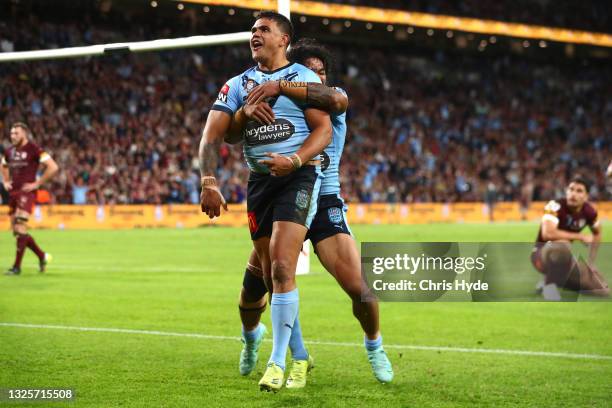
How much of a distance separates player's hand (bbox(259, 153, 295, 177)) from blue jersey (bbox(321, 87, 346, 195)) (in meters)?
0.63

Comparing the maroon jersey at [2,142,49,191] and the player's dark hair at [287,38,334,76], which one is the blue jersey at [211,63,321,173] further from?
the maroon jersey at [2,142,49,191]

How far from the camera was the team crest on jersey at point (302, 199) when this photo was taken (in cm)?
565

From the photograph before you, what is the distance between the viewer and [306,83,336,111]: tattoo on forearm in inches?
224

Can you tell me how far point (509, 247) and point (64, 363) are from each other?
3242 millimetres

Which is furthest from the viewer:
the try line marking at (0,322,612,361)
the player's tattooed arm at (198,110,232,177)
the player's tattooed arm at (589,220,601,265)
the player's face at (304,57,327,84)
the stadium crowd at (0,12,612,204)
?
the stadium crowd at (0,12,612,204)

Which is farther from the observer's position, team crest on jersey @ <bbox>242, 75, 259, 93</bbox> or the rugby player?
team crest on jersey @ <bbox>242, 75, 259, 93</bbox>

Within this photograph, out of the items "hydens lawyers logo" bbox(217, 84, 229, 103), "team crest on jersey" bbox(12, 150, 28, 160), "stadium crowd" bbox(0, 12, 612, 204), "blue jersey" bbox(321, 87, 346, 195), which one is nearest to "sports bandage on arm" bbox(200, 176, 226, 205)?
"hydens lawyers logo" bbox(217, 84, 229, 103)

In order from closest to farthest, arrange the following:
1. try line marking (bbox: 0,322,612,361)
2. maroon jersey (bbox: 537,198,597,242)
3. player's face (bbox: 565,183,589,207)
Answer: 1. try line marking (bbox: 0,322,612,361)
2. player's face (bbox: 565,183,589,207)
3. maroon jersey (bbox: 537,198,597,242)

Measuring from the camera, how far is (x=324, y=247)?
598 cm

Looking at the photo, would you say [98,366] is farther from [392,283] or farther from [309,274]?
[309,274]

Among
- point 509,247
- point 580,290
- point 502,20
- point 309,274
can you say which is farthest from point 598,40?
point 509,247

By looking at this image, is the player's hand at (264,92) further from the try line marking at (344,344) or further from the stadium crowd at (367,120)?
the stadium crowd at (367,120)

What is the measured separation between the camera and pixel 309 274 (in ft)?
47.8

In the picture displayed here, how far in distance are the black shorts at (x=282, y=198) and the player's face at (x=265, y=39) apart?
73cm
